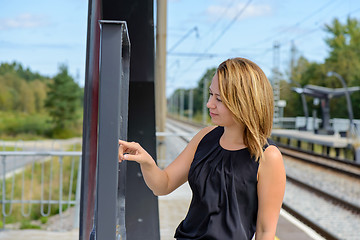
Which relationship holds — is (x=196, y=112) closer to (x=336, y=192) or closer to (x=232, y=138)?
(x=336, y=192)

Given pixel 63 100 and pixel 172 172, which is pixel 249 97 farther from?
pixel 63 100

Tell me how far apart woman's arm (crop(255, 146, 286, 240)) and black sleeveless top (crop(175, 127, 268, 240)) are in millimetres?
26

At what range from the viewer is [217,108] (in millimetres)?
1419

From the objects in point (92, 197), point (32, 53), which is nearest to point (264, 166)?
point (92, 197)

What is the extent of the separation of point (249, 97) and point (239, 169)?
22cm

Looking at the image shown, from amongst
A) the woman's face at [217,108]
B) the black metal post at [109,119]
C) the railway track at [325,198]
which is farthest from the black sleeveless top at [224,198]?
the railway track at [325,198]

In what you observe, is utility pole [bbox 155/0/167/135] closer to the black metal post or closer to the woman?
the woman

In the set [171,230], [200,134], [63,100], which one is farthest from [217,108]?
[63,100]

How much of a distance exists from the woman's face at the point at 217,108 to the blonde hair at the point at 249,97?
0.10ft

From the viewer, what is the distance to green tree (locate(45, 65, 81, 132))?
42219 millimetres

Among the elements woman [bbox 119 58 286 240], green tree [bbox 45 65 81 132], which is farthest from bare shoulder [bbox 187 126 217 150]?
green tree [bbox 45 65 81 132]

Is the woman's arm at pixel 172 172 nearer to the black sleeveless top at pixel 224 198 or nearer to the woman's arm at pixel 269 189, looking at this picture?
the black sleeveless top at pixel 224 198

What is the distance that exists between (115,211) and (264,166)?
493 mm

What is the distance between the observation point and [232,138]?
4.88ft
